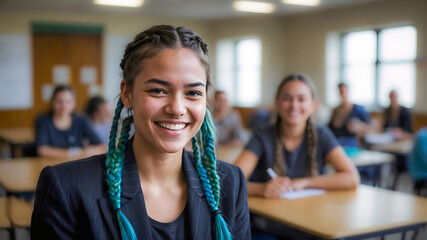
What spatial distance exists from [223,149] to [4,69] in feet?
20.0

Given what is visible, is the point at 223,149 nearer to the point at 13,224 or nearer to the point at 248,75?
the point at 13,224

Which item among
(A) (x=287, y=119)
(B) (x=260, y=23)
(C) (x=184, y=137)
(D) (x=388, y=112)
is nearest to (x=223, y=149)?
(A) (x=287, y=119)

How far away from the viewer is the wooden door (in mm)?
9508

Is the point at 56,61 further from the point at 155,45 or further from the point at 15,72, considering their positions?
the point at 155,45

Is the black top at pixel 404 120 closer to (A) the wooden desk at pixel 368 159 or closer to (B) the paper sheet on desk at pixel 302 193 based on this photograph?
(A) the wooden desk at pixel 368 159

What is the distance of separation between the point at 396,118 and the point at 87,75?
6.23 metres

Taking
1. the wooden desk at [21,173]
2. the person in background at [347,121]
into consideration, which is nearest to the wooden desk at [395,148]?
the person in background at [347,121]

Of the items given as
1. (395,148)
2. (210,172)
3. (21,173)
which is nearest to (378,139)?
(395,148)

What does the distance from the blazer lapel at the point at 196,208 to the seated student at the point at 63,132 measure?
2971 mm

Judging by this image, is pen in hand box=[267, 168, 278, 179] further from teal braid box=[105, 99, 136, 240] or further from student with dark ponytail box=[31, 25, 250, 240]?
teal braid box=[105, 99, 136, 240]

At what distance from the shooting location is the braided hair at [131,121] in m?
1.29

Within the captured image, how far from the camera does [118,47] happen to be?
10.1 metres

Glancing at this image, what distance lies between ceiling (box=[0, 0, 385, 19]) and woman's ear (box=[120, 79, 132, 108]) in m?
6.86

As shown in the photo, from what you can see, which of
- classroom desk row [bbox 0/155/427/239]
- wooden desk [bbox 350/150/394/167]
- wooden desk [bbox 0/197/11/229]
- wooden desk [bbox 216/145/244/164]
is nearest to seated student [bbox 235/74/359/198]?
classroom desk row [bbox 0/155/427/239]
